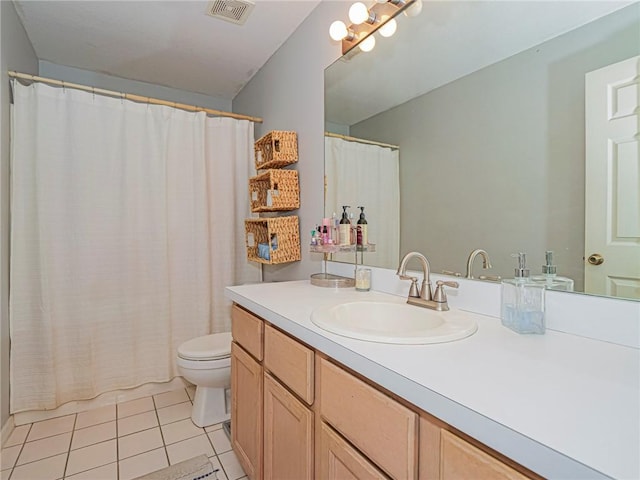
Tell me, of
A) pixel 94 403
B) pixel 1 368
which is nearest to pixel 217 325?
→ pixel 94 403

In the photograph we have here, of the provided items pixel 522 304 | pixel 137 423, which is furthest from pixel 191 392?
pixel 522 304

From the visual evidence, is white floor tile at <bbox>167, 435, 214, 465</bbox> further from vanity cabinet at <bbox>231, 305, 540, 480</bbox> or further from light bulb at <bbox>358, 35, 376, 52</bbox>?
light bulb at <bbox>358, 35, 376, 52</bbox>

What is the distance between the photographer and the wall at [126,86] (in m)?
2.40

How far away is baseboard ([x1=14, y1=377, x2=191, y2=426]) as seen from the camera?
6.20 feet

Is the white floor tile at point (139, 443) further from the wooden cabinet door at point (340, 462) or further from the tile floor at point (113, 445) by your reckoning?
the wooden cabinet door at point (340, 462)

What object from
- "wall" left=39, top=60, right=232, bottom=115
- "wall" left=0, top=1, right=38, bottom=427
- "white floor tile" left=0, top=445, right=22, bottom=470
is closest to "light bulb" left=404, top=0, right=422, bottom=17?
"wall" left=39, top=60, right=232, bottom=115

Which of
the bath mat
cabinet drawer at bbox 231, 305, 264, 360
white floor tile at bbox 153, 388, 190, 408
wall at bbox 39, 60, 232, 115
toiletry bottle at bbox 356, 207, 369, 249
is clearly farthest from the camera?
wall at bbox 39, 60, 232, 115

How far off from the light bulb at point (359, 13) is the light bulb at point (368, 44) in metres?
0.10

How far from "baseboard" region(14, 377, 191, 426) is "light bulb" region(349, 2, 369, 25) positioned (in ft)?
7.85

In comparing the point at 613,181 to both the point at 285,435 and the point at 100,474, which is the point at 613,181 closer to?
the point at 285,435

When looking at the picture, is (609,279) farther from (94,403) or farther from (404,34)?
(94,403)

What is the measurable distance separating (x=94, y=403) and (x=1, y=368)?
0.56 m

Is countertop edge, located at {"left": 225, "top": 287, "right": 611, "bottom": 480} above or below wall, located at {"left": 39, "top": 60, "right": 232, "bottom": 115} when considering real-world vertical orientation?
below

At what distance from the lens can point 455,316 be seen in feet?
3.26
